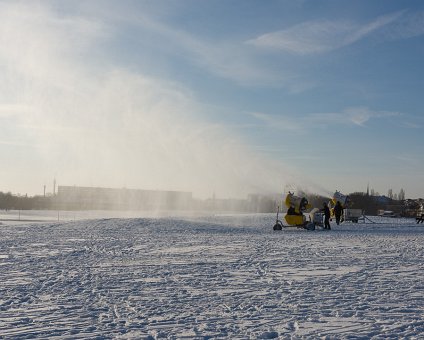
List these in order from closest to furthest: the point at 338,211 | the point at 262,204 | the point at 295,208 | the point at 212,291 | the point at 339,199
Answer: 1. the point at 212,291
2. the point at 295,208
3. the point at 338,211
4. the point at 339,199
5. the point at 262,204

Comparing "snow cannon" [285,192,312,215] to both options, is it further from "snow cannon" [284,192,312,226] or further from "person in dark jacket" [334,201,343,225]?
"person in dark jacket" [334,201,343,225]

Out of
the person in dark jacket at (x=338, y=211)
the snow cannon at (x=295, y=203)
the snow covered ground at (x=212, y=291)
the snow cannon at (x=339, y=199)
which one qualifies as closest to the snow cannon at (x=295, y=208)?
the snow cannon at (x=295, y=203)

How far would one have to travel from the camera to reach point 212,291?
33.2 ft

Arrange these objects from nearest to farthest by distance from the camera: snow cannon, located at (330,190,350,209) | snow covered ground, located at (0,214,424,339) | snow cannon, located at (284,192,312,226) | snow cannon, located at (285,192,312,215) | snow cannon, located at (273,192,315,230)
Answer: snow covered ground, located at (0,214,424,339) → snow cannon, located at (273,192,315,230) → snow cannon, located at (284,192,312,226) → snow cannon, located at (285,192,312,215) → snow cannon, located at (330,190,350,209)

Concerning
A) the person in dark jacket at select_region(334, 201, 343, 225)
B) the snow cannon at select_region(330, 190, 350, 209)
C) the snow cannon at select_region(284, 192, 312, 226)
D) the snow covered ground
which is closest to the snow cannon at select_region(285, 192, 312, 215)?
the snow cannon at select_region(284, 192, 312, 226)

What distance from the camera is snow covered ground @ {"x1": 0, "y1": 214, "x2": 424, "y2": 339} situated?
7.28 meters

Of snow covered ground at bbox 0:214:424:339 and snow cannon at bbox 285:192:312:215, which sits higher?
snow cannon at bbox 285:192:312:215

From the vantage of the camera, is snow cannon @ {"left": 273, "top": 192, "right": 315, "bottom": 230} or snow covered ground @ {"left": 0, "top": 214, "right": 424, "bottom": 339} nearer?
snow covered ground @ {"left": 0, "top": 214, "right": 424, "bottom": 339}

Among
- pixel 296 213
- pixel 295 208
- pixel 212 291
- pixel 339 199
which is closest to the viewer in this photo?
pixel 212 291

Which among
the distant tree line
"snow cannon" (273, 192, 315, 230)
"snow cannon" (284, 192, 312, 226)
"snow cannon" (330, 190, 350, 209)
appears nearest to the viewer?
"snow cannon" (273, 192, 315, 230)

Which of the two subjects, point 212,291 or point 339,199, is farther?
point 339,199

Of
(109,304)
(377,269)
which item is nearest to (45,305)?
(109,304)

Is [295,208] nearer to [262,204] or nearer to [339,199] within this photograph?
[339,199]

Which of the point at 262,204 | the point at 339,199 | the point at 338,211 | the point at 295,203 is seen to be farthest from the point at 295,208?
the point at 262,204
